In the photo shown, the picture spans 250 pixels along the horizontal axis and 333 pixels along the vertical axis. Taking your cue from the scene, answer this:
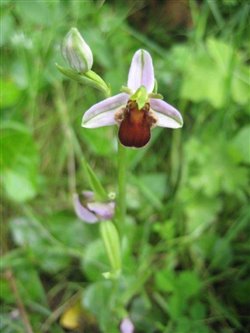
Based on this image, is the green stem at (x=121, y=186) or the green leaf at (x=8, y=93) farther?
the green leaf at (x=8, y=93)

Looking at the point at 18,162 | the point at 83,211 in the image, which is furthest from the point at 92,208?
the point at 18,162

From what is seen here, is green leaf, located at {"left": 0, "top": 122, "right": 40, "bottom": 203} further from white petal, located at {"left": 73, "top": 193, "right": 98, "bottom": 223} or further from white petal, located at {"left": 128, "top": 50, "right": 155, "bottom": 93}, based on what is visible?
white petal, located at {"left": 128, "top": 50, "right": 155, "bottom": 93}

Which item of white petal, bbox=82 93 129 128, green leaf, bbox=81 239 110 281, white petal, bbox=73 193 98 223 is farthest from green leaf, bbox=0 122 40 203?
white petal, bbox=82 93 129 128

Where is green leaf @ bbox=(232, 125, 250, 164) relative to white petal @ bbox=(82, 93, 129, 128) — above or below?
below

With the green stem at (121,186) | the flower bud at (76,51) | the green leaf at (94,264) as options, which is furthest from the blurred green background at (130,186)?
the flower bud at (76,51)

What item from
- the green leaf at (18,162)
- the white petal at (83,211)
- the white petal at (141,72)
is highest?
the white petal at (141,72)

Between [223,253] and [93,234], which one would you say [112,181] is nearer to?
[93,234]

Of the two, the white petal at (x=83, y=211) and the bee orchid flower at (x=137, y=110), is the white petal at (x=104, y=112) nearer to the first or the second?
the bee orchid flower at (x=137, y=110)
